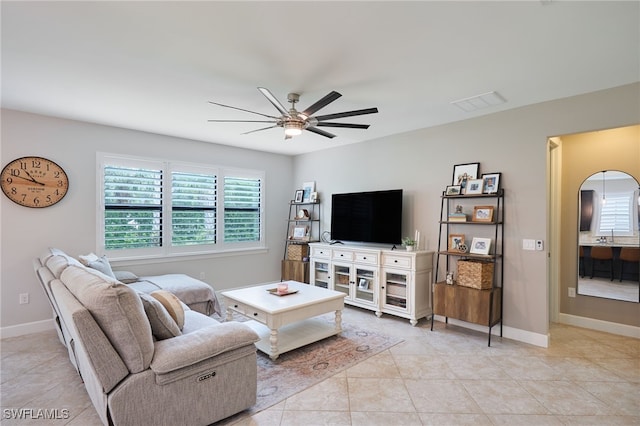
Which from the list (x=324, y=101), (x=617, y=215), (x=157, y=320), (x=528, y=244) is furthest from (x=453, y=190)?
(x=157, y=320)

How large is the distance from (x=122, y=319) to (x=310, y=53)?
2.13 m

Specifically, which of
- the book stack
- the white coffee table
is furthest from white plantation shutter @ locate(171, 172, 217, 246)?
the book stack

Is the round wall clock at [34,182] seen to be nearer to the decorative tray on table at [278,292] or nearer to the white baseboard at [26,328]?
the white baseboard at [26,328]

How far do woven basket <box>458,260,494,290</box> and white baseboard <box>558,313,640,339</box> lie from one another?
143 centimetres

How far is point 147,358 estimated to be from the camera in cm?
185

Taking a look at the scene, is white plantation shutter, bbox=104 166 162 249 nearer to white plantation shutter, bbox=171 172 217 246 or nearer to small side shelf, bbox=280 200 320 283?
white plantation shutter, bbox=171 172 217 246

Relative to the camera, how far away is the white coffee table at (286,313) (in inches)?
120

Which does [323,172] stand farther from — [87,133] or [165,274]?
[87,133]

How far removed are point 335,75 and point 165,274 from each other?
3788 millimetres

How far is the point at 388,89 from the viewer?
306cm

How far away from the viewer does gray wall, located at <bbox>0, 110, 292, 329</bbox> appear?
368cm

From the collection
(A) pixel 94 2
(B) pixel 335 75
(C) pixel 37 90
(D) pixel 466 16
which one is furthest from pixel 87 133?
(D) pixel 466 16

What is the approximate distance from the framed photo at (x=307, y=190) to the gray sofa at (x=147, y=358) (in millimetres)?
3871

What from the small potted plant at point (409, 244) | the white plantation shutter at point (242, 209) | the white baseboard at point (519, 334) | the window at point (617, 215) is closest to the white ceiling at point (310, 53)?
the window at point (617, 215)
